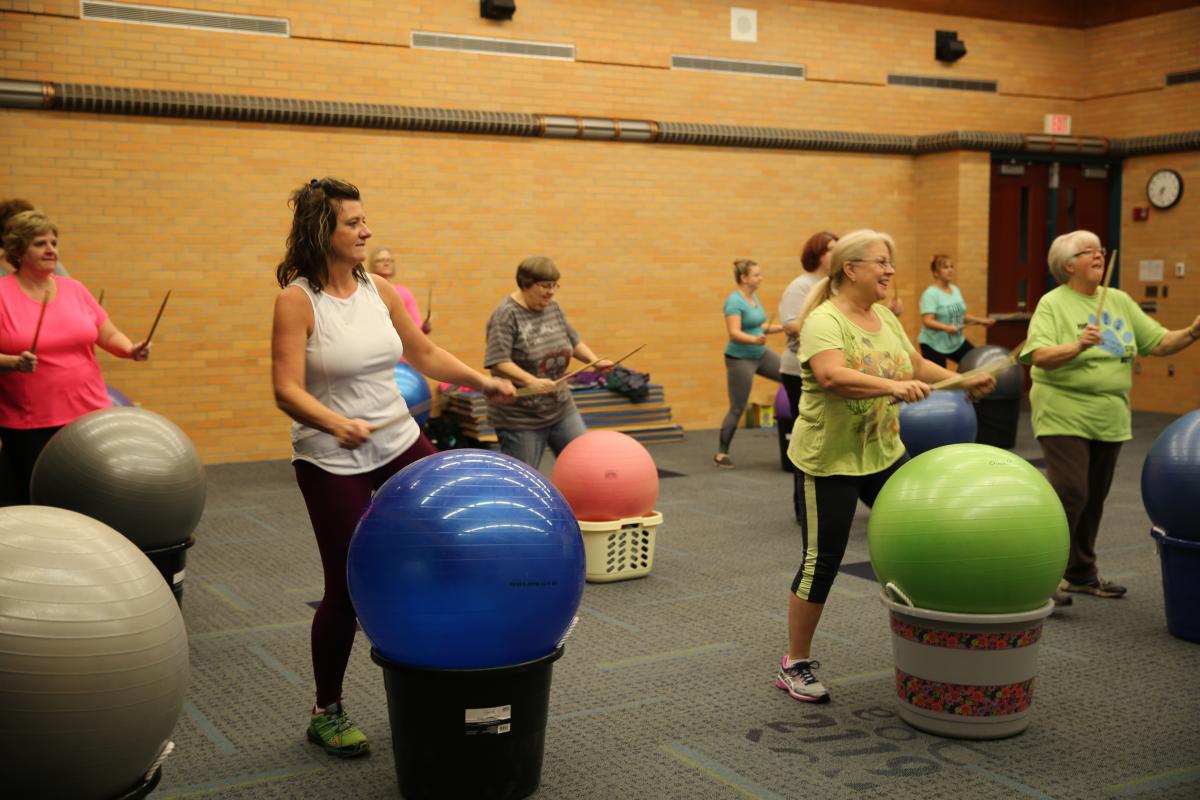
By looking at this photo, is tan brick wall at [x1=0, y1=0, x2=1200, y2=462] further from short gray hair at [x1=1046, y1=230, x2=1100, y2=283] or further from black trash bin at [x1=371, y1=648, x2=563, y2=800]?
black trash bin at [x1=371, y1=648, x2=563, y2=800]

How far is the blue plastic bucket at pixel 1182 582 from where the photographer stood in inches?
172

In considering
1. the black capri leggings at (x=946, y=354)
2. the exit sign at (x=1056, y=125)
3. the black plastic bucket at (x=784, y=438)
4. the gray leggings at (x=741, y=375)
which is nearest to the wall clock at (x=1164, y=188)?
the exit sign at (x=1056, y=125)

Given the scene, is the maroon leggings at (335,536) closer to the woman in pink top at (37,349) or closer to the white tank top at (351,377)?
the white tank top at (351,377)

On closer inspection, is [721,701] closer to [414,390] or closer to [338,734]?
[338,734]

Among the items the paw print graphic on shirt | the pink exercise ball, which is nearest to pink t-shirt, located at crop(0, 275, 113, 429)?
the pink exercise ball

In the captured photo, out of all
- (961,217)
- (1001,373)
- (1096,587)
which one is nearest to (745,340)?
(1001,373)

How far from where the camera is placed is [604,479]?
5293mm

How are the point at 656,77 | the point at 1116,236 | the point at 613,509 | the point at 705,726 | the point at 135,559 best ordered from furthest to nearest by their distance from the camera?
1. the point at 1116,236
2. the point at 656,77
3. the point at 613,509
4. the point at 705,726
5. the point at 135,559

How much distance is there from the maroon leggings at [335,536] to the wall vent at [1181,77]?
11.8 metres

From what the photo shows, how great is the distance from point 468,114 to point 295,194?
22.5 feet

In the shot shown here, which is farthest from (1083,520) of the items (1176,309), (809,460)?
(1176,309)

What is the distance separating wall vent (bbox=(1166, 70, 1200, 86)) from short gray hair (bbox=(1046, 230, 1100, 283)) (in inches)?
355

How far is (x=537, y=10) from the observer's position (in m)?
10.3

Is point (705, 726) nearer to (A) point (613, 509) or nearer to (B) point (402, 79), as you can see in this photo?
(A) point (613, 509)
